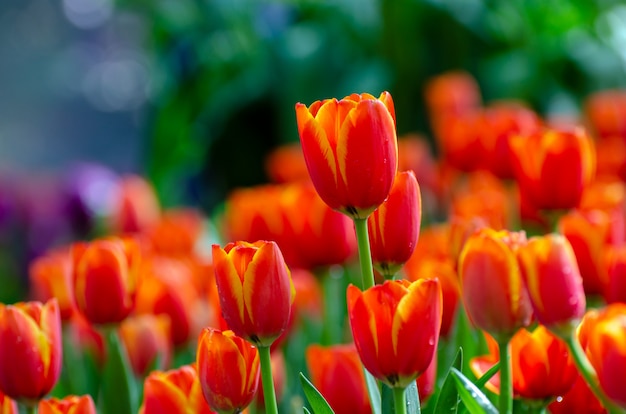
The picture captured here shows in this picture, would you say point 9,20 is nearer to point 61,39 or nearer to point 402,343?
point 61,39

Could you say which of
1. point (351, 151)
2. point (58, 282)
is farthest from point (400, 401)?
point (58, 282)

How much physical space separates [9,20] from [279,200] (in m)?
6.98

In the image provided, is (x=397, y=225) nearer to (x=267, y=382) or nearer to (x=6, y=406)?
(x=267, y=382)

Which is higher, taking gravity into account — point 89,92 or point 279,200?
point 89,92

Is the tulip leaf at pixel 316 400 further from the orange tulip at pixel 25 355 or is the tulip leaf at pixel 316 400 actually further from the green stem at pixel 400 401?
the orange tulip at pixel 25 355

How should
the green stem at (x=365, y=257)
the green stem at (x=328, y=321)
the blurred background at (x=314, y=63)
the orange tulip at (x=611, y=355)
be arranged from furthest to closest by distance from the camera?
the blurred background at (x=314, y=63) → the green stem at (x=328, y=321) → the green stem at (x=365, y=257) → the orange tulip at (x=611, y=355)

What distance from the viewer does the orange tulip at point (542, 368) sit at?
69 centimetres

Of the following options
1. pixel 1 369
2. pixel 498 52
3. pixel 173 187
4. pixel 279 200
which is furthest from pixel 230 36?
pixel 1 369

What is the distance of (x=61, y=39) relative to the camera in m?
7.76

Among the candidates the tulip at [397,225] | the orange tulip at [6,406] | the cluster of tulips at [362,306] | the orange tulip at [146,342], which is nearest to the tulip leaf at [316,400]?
the cluster of tulips at [362,306]

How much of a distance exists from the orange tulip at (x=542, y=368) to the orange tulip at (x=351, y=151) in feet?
0.51

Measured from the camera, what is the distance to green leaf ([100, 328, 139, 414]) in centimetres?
94

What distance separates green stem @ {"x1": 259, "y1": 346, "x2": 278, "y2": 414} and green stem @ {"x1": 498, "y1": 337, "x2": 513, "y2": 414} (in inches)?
5.9

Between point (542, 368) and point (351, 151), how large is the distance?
0.21 m
